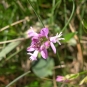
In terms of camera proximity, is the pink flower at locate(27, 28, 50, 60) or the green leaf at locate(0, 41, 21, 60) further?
the green leaf at locate(0, 41, 21, 60)

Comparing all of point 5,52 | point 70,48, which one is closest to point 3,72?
point 5,52

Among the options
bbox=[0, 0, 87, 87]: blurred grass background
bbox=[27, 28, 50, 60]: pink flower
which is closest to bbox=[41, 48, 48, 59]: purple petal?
bbox=[27, 28, 50, 60]: pink flower

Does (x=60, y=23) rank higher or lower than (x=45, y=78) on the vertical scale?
higher

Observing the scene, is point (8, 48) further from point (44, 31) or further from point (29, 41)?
point (44, 31)

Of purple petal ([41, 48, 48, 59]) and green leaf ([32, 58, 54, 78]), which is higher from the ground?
Result: purple petal ([41, 48, 48, 59])

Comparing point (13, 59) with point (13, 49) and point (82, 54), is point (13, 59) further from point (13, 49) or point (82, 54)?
point (82, 54)

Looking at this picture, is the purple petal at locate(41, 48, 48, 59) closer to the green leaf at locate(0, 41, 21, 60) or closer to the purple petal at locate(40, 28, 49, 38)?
the purple petal at locate(40, 28, 49, 38)

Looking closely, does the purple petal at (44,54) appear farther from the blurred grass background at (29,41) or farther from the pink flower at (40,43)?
Answer: the blurred grass background at (29,41)

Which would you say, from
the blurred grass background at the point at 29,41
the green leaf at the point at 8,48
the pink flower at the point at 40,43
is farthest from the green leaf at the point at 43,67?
the pink flower at the point at 40,43
